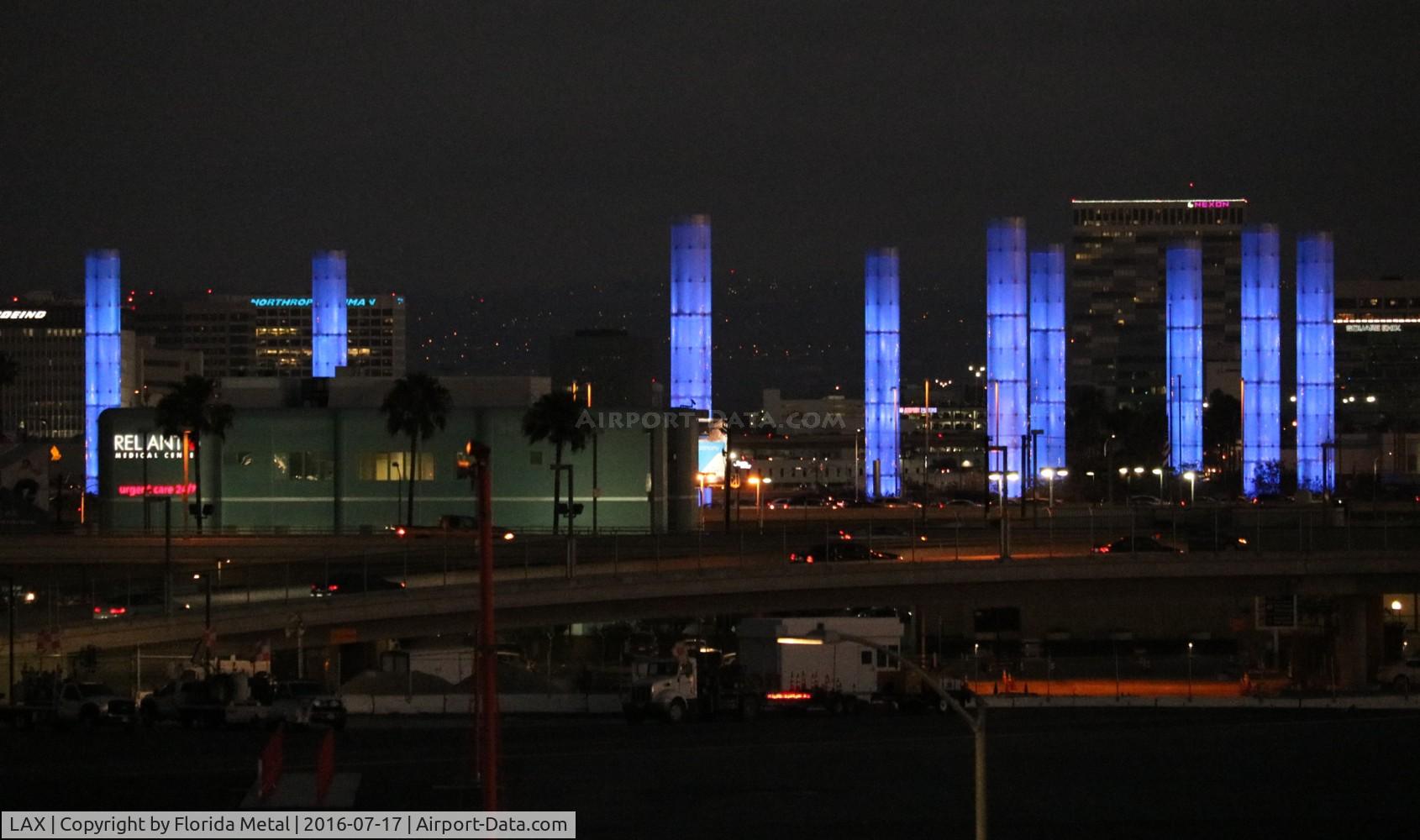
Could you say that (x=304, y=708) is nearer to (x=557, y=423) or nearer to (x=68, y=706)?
(x=68, y=706)

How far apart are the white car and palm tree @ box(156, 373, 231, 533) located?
58.3 metres

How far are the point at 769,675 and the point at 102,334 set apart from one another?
92.4 m

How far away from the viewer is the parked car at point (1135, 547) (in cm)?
7881

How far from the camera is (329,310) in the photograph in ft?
488

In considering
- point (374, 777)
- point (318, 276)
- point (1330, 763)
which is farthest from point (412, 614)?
point (318, 276)

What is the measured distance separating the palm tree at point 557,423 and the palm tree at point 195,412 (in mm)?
16117

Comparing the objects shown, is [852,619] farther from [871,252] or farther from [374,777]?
[871,252]

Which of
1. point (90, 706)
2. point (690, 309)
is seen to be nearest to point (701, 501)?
point (690, 309)

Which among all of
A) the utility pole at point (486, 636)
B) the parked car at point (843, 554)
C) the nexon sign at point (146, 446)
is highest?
the nexon sign at point (146, 446)

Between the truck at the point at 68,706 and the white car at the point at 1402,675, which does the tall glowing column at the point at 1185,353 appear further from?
the truck at the point at 68,706

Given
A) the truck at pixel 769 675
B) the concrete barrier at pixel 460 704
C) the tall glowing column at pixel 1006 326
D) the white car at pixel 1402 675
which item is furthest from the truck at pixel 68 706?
the tall glowing column at pixel 1006 326

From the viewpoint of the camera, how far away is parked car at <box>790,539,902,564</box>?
79188 millimetres

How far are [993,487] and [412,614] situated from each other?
384 ft

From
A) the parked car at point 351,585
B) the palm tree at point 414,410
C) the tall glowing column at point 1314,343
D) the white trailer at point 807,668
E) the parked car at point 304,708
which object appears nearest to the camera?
the parked car at point 304,708
